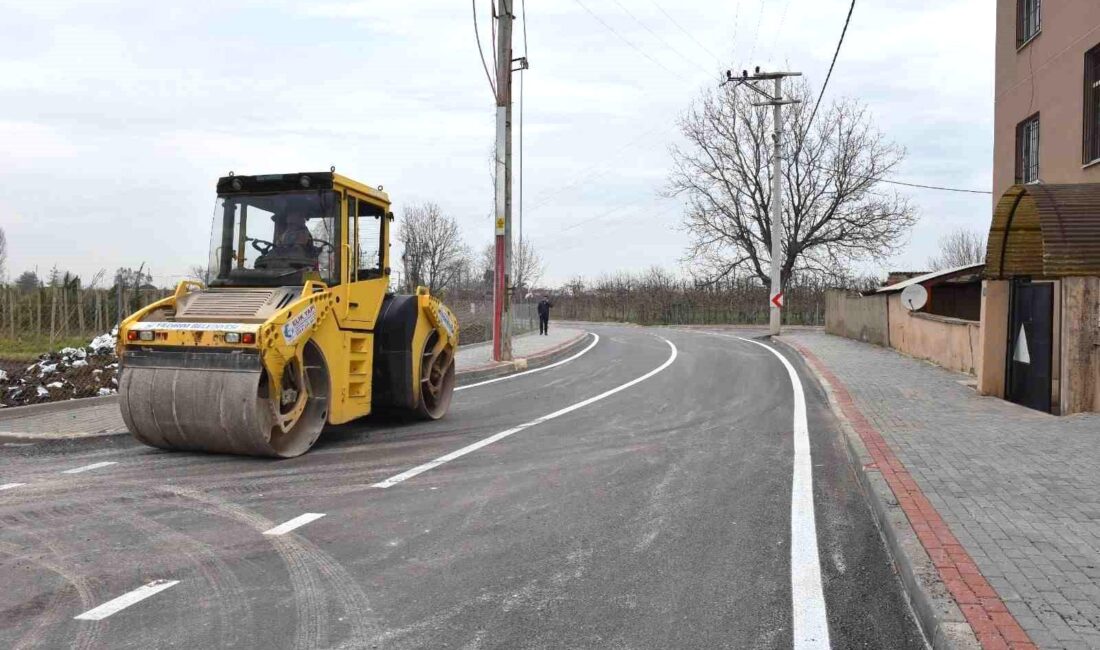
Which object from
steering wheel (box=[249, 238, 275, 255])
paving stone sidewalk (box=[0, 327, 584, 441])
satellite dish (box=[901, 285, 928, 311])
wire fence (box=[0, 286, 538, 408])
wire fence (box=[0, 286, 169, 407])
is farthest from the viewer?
satellite dish (box=[901, 285, 928, 311])

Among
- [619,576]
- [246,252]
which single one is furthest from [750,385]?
[619,576]

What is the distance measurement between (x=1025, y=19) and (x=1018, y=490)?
14.9 metres

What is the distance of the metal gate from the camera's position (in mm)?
11242

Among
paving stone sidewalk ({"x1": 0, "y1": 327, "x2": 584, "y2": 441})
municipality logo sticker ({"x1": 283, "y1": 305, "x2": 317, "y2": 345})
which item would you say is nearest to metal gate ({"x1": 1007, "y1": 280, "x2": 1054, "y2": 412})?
municipality logo sticker ({"x1": 283, "y1": 305, "x2": 317, "y2": 345})

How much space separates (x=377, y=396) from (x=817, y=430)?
5.43 meters

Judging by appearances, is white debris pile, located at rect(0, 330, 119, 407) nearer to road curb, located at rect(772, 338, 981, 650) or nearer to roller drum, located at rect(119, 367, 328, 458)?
roller drum, located at rect(119, 367, 328, 458)

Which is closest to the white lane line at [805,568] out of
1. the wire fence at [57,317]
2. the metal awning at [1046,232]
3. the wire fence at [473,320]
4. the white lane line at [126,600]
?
the white lane line at [126,600]

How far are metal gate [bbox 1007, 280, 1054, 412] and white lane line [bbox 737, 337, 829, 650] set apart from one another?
5030 millimetres

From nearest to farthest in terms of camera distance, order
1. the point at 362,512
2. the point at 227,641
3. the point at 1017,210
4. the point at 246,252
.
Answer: the point at 227,641
the point at 362,512
the point at 246,252
the point at 1017,210

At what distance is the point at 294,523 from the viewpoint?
5812mm

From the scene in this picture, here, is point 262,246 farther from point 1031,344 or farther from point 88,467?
point 1031,344

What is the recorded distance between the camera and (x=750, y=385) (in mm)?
15648

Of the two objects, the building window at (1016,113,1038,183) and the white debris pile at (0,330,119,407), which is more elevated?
the building window at (1016,113,1038,183)

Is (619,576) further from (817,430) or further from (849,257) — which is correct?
(849,257)
